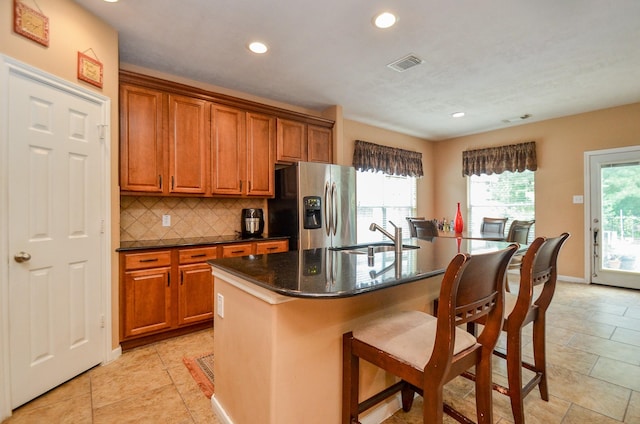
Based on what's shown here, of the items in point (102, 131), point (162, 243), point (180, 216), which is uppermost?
point (102, 131)

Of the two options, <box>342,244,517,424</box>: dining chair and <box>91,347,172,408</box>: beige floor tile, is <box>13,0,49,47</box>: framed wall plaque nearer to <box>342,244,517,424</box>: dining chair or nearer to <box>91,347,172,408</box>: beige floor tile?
<box>91,347,172,408</box>: beige floor tile

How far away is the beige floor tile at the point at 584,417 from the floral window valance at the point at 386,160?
389cm

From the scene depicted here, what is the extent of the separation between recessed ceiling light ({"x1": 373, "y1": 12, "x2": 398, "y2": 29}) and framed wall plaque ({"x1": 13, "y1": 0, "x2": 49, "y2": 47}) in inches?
90.0

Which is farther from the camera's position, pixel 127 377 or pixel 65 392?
pixel 127 377

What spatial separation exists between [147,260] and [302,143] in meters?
2.30

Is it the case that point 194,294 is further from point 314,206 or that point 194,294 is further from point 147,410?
point 314,206

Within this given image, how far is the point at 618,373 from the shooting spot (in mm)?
2182

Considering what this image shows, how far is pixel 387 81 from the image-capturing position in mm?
3502

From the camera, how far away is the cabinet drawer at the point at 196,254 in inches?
112

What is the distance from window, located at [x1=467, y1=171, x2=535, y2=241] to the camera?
5234 millimetres

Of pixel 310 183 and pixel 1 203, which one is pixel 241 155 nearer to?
pixel 310 183

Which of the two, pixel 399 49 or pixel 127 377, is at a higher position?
pixel 399 49

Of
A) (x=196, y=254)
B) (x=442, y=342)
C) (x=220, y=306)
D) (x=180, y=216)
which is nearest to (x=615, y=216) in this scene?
(x=442, y=342)

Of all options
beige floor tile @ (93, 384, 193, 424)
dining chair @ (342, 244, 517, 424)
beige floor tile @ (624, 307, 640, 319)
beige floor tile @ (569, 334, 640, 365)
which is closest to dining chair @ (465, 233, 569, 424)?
dining chair @ (342, 244, 517, 424)
